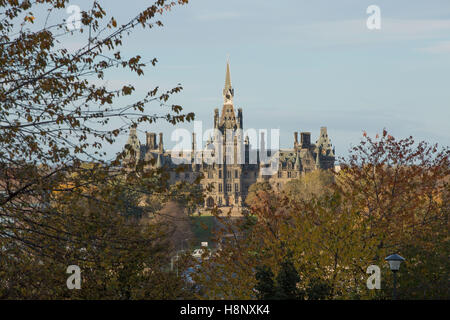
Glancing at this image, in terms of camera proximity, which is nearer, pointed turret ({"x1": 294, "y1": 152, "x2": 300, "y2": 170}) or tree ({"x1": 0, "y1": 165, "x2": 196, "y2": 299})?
tree ({"x1": 0, "y1": 165, "x2": 196, "y2": 299})

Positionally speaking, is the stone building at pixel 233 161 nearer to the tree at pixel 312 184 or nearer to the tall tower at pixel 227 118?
the tall tower at pixel 227 118

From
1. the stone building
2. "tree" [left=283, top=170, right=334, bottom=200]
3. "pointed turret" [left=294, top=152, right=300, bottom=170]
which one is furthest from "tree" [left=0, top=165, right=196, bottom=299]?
"pointed turret" [left=294, top=152, right=300, bottom=170]

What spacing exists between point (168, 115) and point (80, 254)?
18.2 feet

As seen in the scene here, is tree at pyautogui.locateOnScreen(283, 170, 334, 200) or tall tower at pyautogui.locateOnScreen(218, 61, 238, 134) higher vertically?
tall tower at pyautogui.locateOnScreen(218, 61, 238, 134)

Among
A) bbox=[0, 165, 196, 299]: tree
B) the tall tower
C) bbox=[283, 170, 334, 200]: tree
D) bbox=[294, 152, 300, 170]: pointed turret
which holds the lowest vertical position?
bbox=[0, 165, 196, 299]: tree

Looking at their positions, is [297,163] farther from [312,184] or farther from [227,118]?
[312,184]

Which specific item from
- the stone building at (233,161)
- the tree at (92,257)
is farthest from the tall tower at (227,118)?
the tree at (92,257)

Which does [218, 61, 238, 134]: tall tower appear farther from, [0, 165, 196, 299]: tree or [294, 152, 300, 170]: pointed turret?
[0, 165, 196, 299]: tree

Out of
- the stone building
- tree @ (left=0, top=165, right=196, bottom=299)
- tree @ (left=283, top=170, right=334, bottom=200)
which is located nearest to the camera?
tree @ (left=0, top=165, right=196, bottom=299)

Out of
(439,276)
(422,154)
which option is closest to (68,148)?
(439,276)

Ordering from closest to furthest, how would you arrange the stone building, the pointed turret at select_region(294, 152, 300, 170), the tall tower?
the stone building < the pointed turret at select_region(294, 152, 300, 170) < the tall tower

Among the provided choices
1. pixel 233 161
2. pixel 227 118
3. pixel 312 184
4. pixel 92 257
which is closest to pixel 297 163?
pixel 233 161
